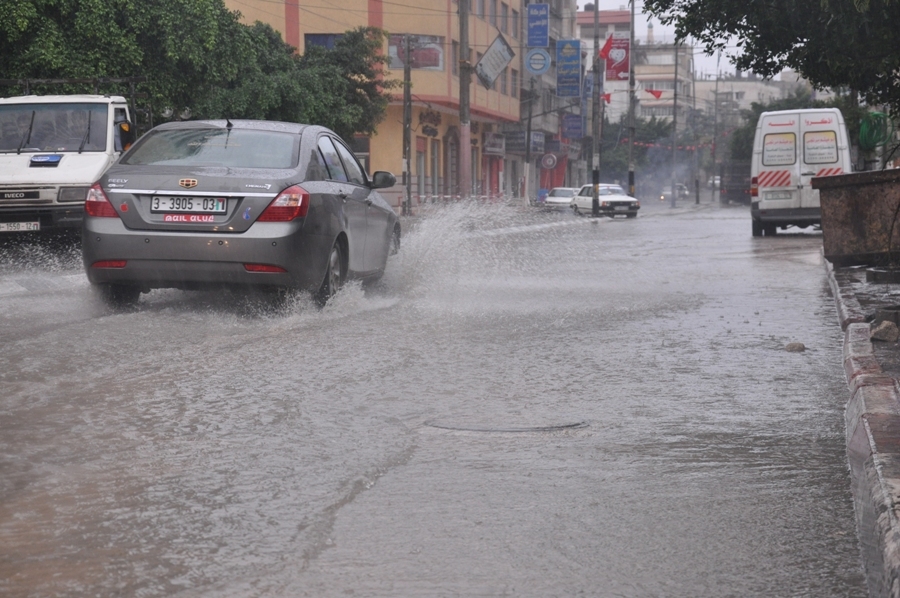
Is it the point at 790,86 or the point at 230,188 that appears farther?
the point at 790,86

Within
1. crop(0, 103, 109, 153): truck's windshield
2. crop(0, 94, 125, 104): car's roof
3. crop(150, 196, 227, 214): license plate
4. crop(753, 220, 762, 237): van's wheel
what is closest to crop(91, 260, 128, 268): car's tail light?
crop(150, 196, 227, 214): license plate

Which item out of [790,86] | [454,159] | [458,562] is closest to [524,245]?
[458,562]

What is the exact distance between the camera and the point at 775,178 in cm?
2562

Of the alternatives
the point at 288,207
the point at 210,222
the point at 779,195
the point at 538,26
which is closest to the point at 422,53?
the point at 538,26

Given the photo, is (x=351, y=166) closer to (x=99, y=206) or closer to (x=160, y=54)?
(x=99, y=206)

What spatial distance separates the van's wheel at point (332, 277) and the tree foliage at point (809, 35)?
409 cm

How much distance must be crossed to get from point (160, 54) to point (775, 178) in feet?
39.9

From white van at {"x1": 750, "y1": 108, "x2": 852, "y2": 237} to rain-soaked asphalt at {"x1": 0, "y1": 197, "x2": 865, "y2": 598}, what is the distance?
15433 millimetres

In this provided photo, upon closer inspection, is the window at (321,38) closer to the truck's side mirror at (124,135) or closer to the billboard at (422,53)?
the billboard at (422,53)

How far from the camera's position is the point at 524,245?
24734mm

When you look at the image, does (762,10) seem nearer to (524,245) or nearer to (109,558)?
(109,558)

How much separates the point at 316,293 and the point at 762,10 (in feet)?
15.5

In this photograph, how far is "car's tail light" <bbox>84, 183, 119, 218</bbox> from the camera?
952cm

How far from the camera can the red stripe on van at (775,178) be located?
83.7 ft
